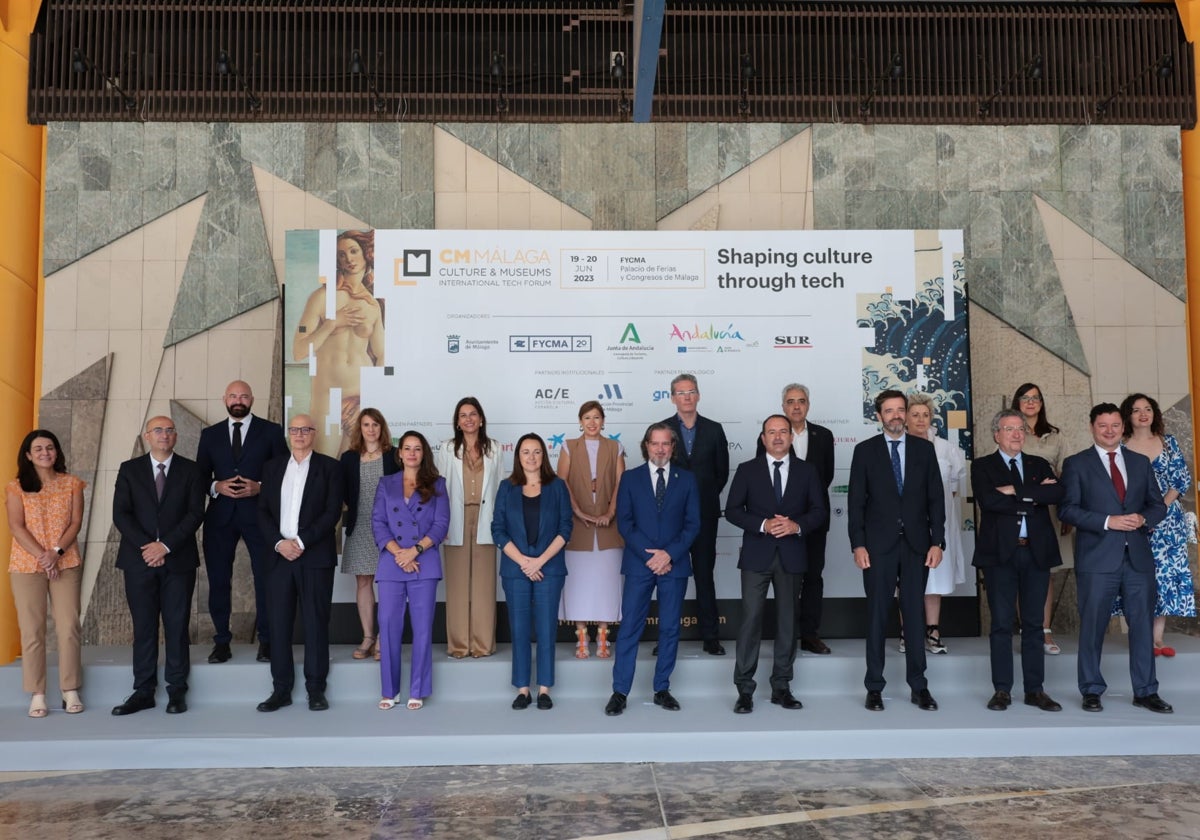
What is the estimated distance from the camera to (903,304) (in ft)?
20.1

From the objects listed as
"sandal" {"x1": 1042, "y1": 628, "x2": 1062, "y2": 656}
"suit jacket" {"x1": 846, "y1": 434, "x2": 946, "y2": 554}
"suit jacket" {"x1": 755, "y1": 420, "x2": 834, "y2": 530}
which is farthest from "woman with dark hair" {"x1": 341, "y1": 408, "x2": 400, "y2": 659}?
"sandal" {"x1": 1042, "y1": 628, "x2": 1062, "y2": 656}

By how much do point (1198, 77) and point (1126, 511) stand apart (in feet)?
12.2

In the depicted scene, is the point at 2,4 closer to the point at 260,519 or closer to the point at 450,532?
the point at 260,519

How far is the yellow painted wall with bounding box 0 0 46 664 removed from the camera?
6.40m

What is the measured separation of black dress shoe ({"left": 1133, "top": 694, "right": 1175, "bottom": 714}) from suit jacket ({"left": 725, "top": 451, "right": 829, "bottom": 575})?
69.1 inches

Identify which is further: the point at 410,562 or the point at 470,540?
the point at 470,540

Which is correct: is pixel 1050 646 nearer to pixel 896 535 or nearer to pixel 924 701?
pixel 924 701

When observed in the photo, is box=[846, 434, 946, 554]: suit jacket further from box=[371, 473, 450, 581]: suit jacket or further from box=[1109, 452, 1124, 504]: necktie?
box=[371, 473, 450, 581]: suit jacket

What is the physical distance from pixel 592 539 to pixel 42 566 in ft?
9.09

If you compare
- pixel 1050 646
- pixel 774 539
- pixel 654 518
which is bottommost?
pixel 1050 646

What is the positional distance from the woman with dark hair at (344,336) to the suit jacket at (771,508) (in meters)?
2.36

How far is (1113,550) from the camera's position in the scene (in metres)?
4.88

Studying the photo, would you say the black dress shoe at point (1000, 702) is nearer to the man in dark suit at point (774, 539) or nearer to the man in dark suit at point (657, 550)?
the man in dark suit at point (774, 539)

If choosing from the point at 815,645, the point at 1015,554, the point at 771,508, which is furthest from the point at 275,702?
the point at 1015,554
